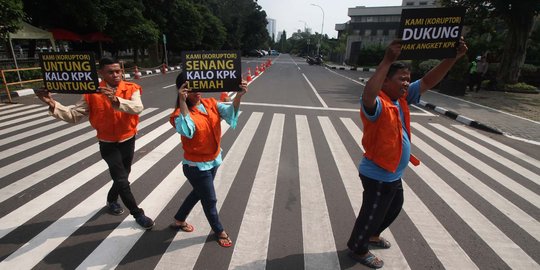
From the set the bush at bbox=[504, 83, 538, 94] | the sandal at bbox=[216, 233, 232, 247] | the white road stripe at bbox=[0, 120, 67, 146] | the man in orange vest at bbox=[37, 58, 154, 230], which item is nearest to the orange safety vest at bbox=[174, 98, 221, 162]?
the man in orange vest at bbox=[37, 58, 154, 230]

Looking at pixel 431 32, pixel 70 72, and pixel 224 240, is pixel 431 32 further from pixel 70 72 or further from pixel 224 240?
pixel 70 72

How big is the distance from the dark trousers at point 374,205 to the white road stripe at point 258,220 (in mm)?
941

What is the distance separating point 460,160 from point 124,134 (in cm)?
581

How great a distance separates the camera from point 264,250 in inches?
116

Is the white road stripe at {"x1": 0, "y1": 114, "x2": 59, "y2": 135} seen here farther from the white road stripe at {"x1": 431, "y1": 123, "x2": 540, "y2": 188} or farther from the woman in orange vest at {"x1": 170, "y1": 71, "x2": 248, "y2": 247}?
the white road stripe at {"x1": 431, "y1": 123, "x2": 540, "y2": 188}

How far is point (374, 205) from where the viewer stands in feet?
8.18

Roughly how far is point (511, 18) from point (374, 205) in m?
17.3

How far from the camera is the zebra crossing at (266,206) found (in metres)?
2.86

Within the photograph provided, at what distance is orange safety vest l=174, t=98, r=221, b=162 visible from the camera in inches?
102

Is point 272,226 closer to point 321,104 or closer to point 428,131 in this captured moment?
point 428,131

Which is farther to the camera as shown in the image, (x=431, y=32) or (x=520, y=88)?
(x=520, y=88)

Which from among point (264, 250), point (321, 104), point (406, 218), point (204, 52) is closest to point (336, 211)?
point (406, 218)

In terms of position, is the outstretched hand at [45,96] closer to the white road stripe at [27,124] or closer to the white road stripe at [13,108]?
the white road stripe at [27,124]

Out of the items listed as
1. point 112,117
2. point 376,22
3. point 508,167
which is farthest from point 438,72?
point 376,22
